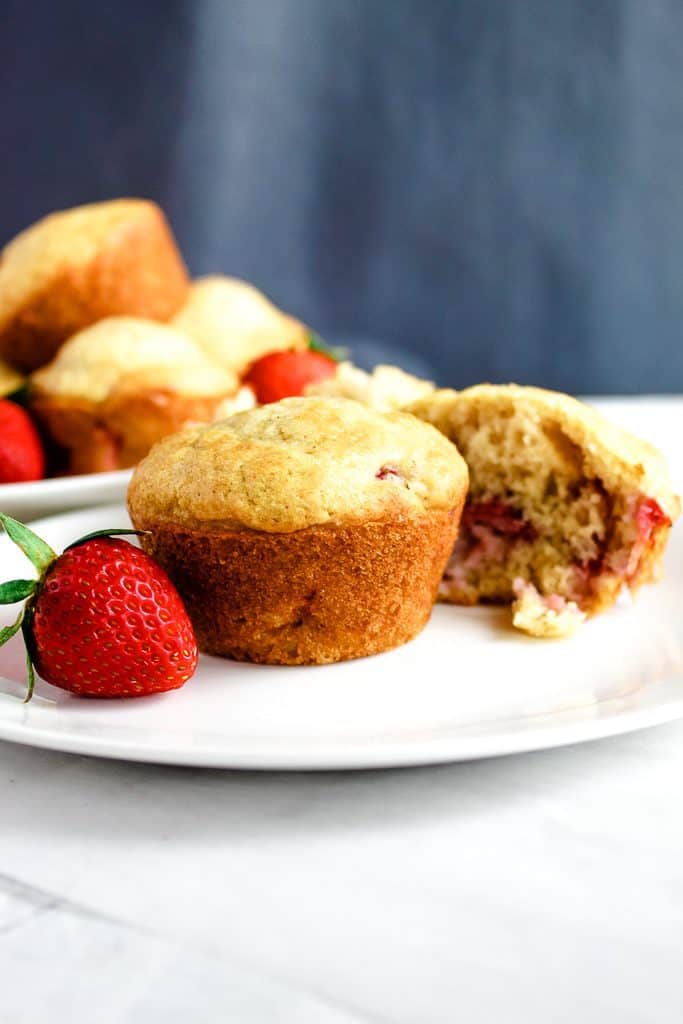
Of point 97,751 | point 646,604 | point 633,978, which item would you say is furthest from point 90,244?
point 633,978

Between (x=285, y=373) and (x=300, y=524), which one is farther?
(x=285, y=373)

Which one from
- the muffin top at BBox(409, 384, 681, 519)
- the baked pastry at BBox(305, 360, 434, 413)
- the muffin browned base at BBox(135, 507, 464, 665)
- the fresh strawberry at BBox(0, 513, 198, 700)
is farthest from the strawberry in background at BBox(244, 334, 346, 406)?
the fresh strawberry at BBox(0, 513, 198, 700)

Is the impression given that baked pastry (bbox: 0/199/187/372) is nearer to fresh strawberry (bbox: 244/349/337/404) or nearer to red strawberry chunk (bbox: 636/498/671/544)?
fresh strawberry (bbox: 244/349/337/404)

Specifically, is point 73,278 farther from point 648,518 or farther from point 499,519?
point 648,518

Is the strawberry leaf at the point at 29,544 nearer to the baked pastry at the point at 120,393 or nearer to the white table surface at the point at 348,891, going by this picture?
the white table surface at the point at 348,891

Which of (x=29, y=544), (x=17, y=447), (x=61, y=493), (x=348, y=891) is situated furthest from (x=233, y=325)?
(x=348, y=891)

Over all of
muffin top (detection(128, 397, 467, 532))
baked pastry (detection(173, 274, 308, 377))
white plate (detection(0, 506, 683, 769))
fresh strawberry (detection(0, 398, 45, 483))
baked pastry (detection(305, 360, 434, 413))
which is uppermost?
muffin top (detection(128, 397, 467, 532))

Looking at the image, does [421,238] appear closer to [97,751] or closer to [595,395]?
[595,395]
